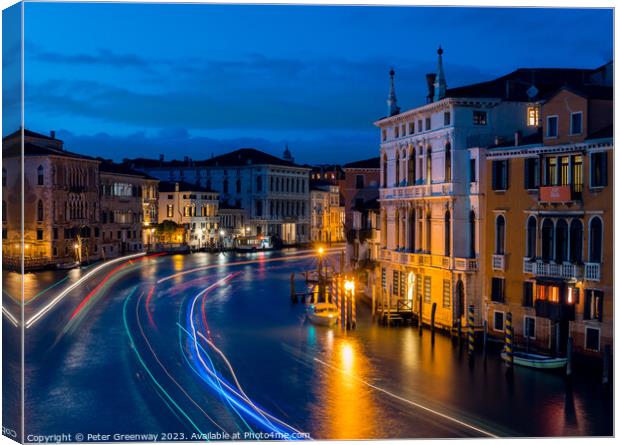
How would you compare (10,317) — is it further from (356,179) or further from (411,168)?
(356,179)

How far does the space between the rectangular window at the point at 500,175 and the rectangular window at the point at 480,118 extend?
1.09 m

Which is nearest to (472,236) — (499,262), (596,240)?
(499,262)

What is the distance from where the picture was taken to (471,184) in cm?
1328

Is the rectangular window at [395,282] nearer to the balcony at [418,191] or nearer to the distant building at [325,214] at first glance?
the balcony at [418,191]

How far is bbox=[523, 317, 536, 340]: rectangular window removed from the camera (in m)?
11.7

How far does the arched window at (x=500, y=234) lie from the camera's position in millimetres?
12438

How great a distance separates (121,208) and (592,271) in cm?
2133

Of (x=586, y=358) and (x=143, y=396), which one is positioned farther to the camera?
(x=586, y=358)

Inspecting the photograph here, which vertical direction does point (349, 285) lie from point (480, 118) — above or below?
below

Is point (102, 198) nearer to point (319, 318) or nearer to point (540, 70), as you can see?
point (319, 318)

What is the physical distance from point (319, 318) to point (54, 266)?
11.8 m

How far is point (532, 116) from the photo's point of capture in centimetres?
1335

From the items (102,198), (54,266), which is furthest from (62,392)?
(102,198)

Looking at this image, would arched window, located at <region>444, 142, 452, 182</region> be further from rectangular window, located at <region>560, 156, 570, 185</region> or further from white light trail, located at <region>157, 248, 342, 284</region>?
white light trail, located at <region>157, 248, 342, 284</region>
